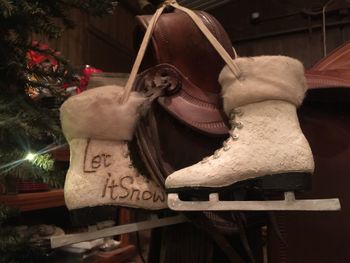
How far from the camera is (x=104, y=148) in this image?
0.50 meters

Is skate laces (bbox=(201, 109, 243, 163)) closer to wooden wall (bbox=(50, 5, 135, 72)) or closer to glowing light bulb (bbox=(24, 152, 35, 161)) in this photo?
glowing light bulb (bbox=(24, 152, 35, 161))

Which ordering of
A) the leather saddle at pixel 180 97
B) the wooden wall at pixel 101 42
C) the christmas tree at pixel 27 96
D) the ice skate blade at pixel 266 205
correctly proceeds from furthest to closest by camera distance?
the wooden wall at pixel 101 42, the christmas tree at pixel 27 96, the leather saddle at pixel 180 97, the ice skate blade at pixel 266 205

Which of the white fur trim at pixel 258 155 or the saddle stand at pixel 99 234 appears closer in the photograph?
the white fur trim at pixel 258 155

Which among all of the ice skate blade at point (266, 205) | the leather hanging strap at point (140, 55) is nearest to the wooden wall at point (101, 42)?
the leather hanging strap at point (140, 55)

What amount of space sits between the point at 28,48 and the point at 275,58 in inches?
20.1

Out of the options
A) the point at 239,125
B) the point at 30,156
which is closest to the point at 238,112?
the point at 239,125

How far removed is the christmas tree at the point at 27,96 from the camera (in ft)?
2.11

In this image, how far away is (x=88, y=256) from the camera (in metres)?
1.32

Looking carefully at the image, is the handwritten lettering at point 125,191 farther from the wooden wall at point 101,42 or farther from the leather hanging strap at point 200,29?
the wooden wall at point 101,42

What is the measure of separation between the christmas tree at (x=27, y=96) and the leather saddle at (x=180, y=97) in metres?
0.23

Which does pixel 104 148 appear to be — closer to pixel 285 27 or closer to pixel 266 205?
pixel 266 205

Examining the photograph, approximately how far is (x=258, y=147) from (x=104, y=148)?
206 mm

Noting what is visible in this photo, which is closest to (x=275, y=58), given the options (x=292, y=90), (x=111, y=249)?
(x=292, y=90)

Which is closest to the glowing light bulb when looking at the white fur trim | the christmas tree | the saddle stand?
the christmas tree
